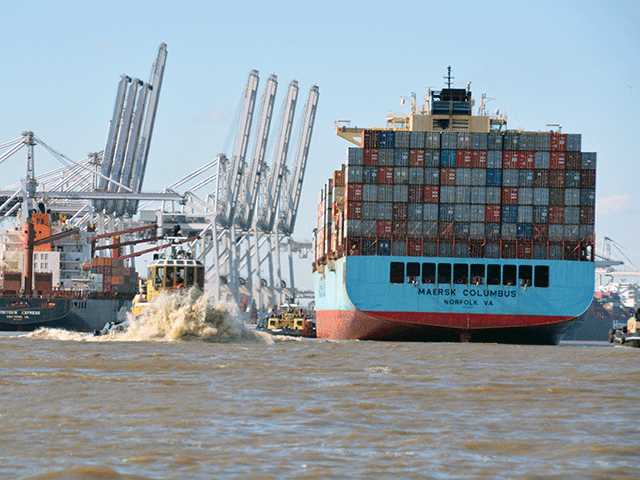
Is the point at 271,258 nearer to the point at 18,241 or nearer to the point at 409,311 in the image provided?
the point at 18,241

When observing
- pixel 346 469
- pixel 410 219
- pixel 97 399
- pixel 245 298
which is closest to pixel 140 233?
pixel 245 298

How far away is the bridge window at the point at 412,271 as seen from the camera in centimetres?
5384

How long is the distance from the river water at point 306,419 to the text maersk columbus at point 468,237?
24.4 metres

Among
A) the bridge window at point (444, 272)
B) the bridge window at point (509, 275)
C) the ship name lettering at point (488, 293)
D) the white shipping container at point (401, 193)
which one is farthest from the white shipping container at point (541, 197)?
the white shipping container at point (401, 193)

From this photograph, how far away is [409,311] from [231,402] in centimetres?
3603

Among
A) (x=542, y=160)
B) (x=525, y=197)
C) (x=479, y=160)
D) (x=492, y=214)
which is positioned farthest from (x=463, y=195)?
(x=542, y=160)

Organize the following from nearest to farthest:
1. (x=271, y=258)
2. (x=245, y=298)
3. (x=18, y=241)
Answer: (x=18, y=241) < (x=271, y=258) < (x=245, y=298)

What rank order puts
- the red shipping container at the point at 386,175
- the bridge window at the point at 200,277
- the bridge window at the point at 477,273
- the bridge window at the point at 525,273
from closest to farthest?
the bridge window at the point at 200,277
the bridge window at the point at 477,273
the bridge window at the point at 525,273
the red shipping container at the point at 386,175

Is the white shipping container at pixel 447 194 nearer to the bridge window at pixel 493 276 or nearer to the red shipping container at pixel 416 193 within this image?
the red shipping container at pixel 416 193

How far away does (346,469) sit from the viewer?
1164 centimetres

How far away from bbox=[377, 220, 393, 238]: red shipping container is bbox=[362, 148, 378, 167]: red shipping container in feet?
12.8

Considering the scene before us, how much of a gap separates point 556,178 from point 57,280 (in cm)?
5666

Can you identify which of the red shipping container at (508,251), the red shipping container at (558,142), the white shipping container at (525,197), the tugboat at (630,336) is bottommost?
the tugboat at (630,336)

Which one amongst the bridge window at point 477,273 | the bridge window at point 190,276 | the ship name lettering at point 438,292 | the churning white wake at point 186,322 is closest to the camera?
the churning white wake at point 186,322
